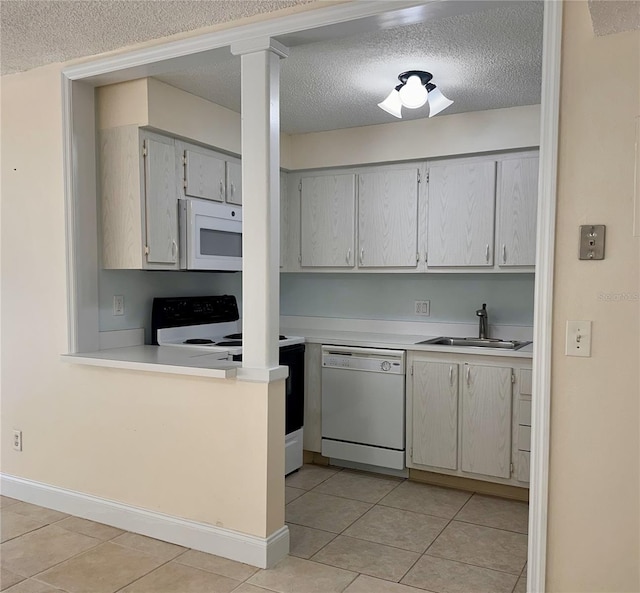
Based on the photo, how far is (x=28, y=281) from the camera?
3.18m

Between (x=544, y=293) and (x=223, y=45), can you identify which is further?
(x=223, y=45)

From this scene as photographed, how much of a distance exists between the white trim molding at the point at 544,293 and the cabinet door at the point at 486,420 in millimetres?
1326

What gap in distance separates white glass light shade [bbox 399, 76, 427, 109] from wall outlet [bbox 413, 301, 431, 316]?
162 cm

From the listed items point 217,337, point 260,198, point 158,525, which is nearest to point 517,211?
point 260,198

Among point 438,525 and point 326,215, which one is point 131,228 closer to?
point 326,215

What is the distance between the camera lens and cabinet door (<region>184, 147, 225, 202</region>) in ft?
A: 11.0

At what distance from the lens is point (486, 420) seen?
11.0 ft

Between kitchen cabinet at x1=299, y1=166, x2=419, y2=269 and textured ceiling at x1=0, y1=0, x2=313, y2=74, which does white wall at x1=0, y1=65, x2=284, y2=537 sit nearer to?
textured ceiling at x1=0, y1=0, x2=313, y2=74

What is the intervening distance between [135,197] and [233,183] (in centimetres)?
79

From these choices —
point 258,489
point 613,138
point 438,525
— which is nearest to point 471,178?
point 613,138

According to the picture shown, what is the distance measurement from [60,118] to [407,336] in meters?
2.54

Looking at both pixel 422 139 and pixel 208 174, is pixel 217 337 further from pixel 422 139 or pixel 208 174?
pixel 422 139

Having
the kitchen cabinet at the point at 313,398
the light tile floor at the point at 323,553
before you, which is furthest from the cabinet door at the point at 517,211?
the light tile floor at the point at 323,553

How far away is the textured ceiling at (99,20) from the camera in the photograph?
2299 millimetres
